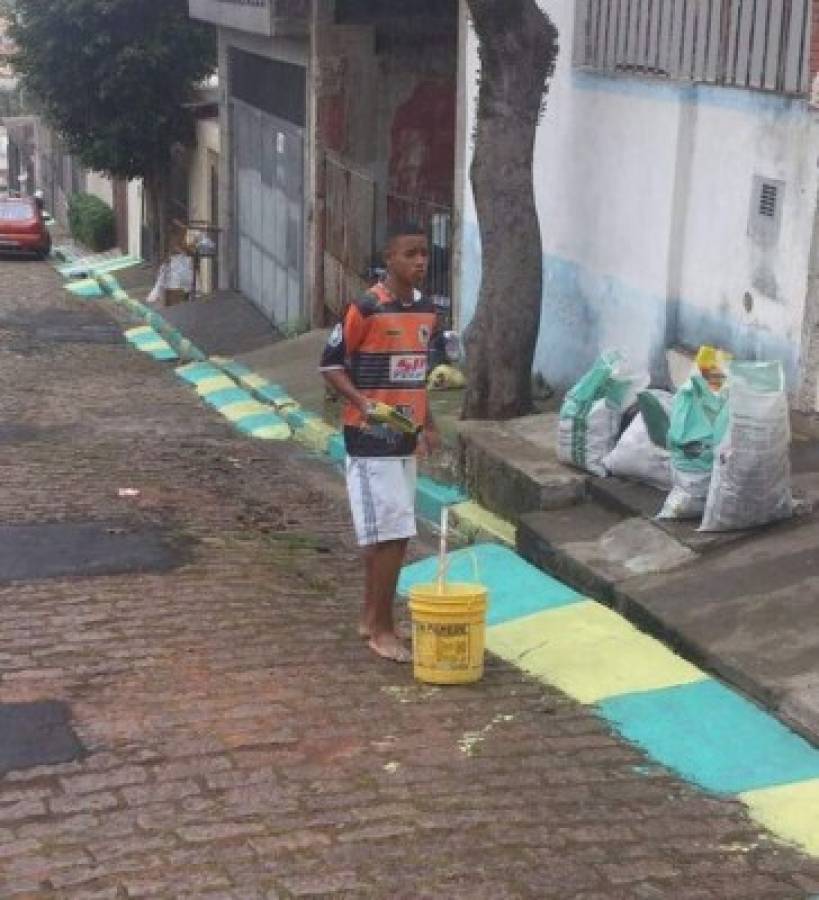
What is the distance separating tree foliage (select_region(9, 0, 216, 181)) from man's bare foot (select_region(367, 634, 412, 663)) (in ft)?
69.9

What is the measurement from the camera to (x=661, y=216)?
8961 millimetres

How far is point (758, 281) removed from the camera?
8023mm

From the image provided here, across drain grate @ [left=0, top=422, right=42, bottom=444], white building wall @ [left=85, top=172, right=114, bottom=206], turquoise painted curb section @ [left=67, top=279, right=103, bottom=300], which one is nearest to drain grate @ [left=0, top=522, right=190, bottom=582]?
drain grate @ [left=0, top=422, right=42, bottom=444]

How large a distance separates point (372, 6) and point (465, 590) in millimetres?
11590

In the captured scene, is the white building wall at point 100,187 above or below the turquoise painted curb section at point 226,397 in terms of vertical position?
below

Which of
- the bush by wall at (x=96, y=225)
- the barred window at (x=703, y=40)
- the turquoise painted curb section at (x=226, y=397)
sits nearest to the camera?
the barred window at (x=703, y=40)

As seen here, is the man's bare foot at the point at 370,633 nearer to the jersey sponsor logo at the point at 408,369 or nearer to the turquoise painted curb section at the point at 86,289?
the jersey sponsor logo at the point at 408,369

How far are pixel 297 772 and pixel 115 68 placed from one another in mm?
22842

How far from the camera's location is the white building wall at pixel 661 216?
7777 mm

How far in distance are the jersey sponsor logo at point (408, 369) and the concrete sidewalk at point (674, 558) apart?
1357 millimetres

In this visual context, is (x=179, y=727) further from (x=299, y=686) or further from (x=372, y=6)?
(x=372, y=6)

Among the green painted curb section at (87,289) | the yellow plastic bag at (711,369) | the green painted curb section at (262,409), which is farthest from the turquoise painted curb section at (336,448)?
the green painted curb section at (87,289)

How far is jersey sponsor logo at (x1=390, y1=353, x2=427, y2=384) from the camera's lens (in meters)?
5.76

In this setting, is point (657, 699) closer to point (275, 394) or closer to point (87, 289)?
point (275, 394)
